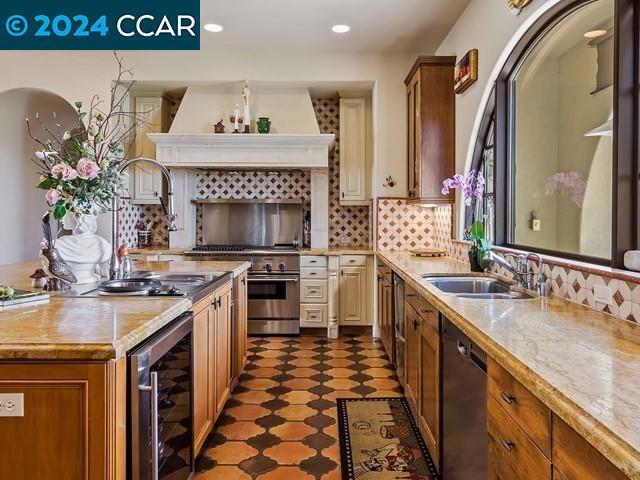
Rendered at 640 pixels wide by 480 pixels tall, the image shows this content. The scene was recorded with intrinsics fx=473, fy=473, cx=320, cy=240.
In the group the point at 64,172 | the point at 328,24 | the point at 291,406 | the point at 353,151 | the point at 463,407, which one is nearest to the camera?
the point at 463,407

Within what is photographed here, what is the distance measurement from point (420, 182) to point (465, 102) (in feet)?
2.54

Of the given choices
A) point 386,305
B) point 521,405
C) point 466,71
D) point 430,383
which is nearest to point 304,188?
point 386,305

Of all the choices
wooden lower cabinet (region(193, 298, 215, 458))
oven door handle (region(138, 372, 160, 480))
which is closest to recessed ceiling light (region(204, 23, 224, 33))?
wooden lower cabinet (region(193, 298, 215, 458))

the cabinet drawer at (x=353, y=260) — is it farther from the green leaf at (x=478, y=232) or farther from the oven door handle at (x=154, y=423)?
the oven door handle at (x=154, y=423)

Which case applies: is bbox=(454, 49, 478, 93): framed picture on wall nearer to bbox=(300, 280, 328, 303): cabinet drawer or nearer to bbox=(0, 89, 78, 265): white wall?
bbox=(300, 280, 328, 303): cabinet drawer

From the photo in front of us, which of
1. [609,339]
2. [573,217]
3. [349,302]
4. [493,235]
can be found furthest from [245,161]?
[609,339]

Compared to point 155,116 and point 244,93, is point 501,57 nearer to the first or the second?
point 244,93

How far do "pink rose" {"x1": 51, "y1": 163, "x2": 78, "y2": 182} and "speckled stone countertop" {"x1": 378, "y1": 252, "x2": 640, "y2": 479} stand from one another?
1796 mm

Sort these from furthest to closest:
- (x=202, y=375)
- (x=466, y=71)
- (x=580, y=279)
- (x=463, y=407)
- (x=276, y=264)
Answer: (x=276, y=264)
(x=466, y=71)
(x=202, y=375)
(x=580, y=279)
(x=463, y=407)

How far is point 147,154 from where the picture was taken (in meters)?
5.56

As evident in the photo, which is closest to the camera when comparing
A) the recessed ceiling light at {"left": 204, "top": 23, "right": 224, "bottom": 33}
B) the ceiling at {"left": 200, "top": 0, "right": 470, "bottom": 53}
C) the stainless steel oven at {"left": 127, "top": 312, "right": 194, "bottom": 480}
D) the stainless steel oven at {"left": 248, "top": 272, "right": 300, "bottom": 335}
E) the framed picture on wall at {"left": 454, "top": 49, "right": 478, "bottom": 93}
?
the stainless steel oven at {"left": 127, "top": 312, "right": 194, "bottom": 480}

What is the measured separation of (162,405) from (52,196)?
122cm

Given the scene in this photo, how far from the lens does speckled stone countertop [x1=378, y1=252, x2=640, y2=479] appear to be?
825mm

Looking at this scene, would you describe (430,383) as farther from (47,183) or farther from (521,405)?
(47,183)
